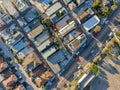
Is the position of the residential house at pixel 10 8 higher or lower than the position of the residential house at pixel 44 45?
higher

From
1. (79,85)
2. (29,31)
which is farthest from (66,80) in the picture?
(29,31)

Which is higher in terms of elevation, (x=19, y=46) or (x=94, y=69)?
(x=19, y=46)

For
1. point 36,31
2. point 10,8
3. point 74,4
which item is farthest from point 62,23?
point 10,8

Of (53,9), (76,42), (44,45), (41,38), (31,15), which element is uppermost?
(31,15)

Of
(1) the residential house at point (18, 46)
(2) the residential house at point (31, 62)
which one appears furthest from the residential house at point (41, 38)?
(2) the residential house at point (31, 62)

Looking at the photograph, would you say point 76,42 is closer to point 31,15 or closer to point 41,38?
point 41,38

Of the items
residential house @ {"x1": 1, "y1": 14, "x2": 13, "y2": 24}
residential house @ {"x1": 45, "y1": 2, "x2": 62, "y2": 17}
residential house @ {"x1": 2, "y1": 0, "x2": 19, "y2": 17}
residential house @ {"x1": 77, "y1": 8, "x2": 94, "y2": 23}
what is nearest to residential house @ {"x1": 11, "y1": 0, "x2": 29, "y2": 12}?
residential house @ {"x1": 2, "y1": 0, "x2": 19, "y2": 17}

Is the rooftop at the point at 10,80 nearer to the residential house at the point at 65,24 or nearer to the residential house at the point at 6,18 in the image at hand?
the residential house at the point at 6,18
